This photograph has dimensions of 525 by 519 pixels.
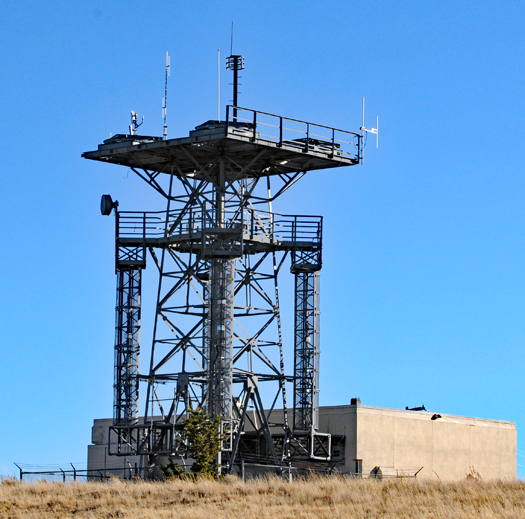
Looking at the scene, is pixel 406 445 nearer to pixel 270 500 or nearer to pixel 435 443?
pixel 435 443

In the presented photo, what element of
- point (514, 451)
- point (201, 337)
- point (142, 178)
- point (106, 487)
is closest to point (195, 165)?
point (142, 178)

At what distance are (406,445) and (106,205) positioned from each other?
20759 mm

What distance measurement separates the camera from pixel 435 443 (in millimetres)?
73562

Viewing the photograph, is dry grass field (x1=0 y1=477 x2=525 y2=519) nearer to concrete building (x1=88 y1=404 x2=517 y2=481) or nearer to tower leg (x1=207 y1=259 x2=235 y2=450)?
tower leg (x1=207 y1=259 x2=235 y2=450)

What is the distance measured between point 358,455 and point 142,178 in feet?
60.5

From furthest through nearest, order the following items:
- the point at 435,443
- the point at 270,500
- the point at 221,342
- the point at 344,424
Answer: the point at 435,443 → the point at 344,424 → the point at 221,342 → the point at 270,500

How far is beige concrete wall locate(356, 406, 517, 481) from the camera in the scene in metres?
70.1

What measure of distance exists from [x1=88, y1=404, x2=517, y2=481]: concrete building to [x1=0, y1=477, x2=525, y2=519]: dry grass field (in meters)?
13.4

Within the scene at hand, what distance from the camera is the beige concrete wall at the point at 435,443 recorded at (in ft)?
230

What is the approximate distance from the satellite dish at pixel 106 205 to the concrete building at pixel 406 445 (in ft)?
43.4

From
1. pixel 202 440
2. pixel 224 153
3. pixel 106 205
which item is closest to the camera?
pixel 202 440

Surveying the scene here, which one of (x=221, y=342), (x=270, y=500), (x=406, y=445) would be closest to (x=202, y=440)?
(x=221, y=342)

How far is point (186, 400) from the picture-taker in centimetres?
6700

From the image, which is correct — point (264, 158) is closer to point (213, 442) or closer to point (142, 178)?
point (142, 178)
